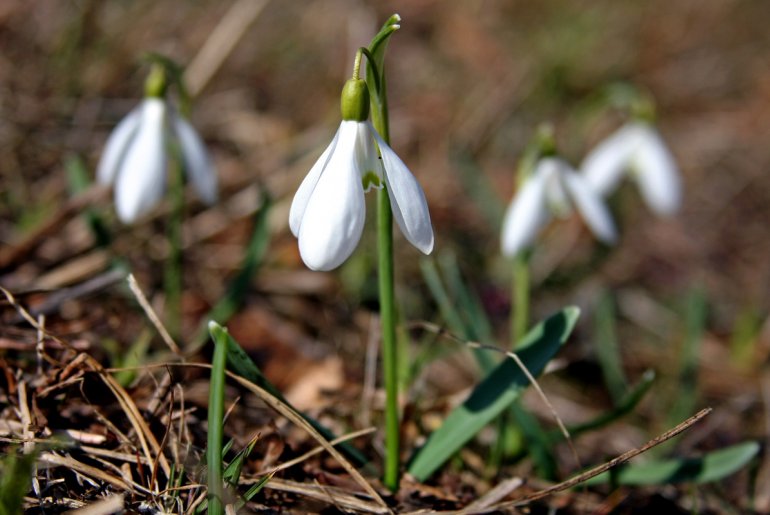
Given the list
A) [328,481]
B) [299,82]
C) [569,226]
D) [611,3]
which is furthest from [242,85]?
[328,481]

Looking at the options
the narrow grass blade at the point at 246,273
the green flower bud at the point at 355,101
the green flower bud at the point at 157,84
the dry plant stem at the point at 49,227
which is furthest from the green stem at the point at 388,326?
the dry plant stem at the point at 49,227

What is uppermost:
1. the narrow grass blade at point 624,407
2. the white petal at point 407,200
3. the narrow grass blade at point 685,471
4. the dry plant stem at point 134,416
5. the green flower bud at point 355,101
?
the green flower bud at point 355,101

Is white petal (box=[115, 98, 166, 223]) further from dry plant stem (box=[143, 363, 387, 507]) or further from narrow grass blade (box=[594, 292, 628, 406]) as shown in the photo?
narrow grass blade (box=[594, 292, 628, 406])

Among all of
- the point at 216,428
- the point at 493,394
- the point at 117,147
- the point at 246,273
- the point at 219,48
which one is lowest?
the point at 493,394

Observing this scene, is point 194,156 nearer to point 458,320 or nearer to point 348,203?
point 458,320

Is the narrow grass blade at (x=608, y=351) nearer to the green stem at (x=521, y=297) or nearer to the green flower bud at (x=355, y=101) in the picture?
the green stem at (x=521, y=297)

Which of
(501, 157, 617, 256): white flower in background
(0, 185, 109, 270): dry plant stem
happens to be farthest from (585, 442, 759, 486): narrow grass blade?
(0, 185, 109, 270): dry plant stem

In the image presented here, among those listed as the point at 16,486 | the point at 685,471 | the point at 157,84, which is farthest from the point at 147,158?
the point at 685,471
